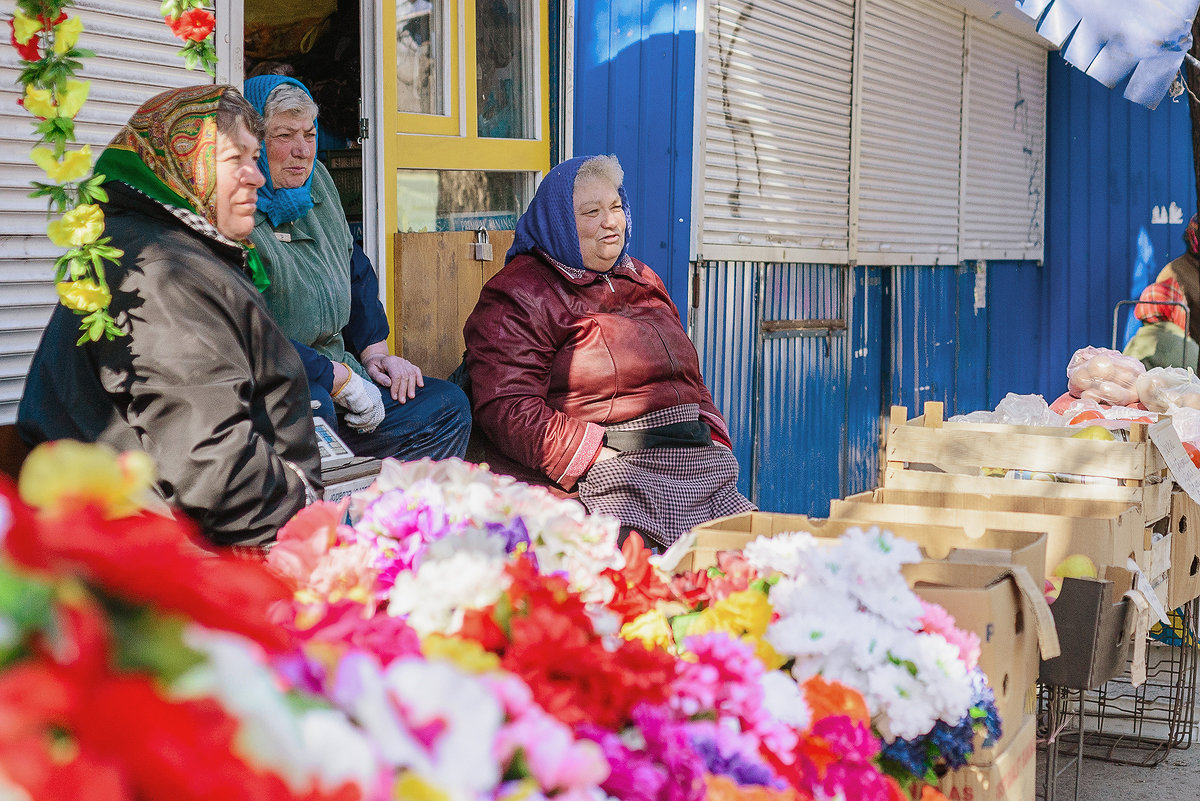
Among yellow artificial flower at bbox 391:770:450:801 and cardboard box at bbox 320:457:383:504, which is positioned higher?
yellow artificial flower at bbox 391:770:450:801

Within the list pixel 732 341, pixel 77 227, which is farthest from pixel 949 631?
pixel 732 341

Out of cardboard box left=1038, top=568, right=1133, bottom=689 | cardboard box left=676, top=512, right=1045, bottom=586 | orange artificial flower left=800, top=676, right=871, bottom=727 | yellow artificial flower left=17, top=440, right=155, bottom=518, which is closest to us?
yellow artificial flower left=17, top=440, right=155, bottom=518

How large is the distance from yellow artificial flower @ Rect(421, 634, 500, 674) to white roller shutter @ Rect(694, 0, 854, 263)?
3.83 m

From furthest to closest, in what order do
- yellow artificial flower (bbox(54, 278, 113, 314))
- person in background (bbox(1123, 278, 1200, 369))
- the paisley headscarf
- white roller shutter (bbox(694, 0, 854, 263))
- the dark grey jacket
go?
1. person in background (bbox(1123, 278, 1200, 369))
2. white roller shutter (bbox(694, 0, 854, 263))
3. the paisley headscarf
4. the dark grey jacket
5. yellow artificial flower (bbox(54, 278, 113, 314))

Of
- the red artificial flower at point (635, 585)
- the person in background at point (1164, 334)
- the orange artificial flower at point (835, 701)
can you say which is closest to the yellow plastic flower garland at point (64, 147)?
the red artificial flower at point (635, 585)

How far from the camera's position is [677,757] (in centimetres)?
128

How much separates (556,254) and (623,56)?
1.39 metres

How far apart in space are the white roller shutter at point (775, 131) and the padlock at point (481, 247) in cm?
100

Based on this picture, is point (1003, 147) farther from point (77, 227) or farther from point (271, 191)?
point (77, 227)

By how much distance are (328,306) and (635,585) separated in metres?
1.74

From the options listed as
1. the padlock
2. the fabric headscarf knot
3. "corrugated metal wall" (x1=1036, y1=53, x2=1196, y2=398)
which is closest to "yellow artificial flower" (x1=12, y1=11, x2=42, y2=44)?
the padlock

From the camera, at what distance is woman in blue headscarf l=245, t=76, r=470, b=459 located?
319 cm

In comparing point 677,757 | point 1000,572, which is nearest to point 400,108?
point 1000,572

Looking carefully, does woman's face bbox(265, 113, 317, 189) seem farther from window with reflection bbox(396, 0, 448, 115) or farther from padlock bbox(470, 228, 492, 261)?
padlock bbox(470, 228, 492, 261)
